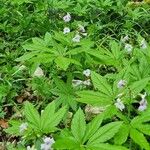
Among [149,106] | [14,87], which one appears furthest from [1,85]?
[149,106]

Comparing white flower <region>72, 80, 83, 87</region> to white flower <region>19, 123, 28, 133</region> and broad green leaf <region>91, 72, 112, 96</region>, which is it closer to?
broad green leaf <region>91, 72, 112, 96</region>

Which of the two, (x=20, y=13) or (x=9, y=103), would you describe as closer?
(x=9, y=103)

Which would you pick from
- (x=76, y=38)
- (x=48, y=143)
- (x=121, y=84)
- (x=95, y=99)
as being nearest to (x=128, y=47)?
(x=76, y=38)

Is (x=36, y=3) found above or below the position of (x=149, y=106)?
below

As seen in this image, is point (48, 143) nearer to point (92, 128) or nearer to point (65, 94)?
point (92, 128)

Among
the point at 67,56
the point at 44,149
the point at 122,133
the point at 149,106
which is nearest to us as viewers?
the point at 44,149

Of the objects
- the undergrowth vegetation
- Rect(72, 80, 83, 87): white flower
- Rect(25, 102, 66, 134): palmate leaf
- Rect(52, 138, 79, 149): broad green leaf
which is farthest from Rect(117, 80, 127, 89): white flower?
Rect(72, 80, 83, 87): white flower

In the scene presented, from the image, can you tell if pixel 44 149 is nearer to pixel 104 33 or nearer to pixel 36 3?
pixel 104 33

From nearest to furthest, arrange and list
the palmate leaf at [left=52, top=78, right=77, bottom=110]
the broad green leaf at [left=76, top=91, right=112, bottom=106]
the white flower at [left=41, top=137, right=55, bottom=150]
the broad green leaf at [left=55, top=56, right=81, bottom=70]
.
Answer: the white flower at [left=41, top=137, right=55, bottom=150] → the broad green leaf at [left=76, top=91, right=112, bottom=106] → the broad green leaf at [left=55, top=56, right=81, bottom=70] → the palmate leaf at [left=52, top=78, right=77, bottom=110]
